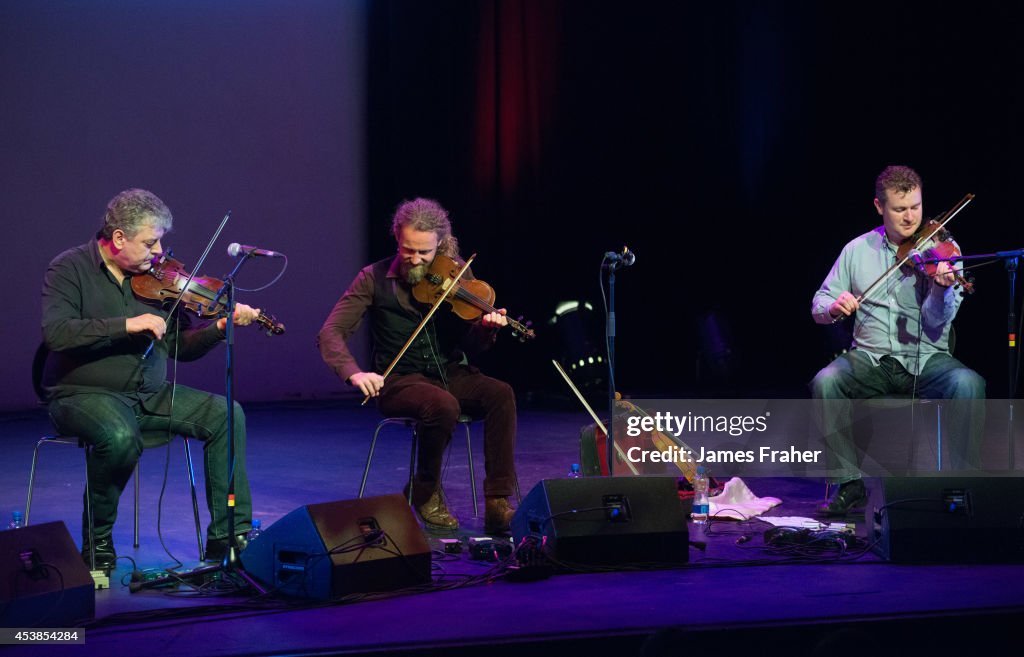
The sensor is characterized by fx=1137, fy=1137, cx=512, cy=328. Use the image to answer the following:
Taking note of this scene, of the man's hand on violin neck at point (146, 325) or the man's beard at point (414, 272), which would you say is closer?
the man's hand on violin neck at point (146, 325)

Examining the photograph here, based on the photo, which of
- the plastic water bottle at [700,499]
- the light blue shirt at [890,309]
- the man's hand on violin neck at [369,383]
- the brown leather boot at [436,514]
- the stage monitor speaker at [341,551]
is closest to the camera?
the stage monitor speaker at [341,551]

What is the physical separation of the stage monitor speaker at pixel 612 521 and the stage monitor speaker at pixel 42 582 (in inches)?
48.7

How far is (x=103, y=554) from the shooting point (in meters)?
3.31

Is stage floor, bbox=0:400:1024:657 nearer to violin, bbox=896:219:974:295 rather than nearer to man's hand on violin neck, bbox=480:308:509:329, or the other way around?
man's hand on violin neck, bbox=480:308:509:329

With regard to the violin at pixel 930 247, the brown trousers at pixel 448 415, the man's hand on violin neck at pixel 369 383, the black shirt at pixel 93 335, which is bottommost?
the brown trousers at pixel 448 415

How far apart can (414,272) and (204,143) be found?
394 cm

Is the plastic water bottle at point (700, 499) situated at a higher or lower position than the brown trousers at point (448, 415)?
lower

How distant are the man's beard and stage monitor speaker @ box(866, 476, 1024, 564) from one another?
1686 mm

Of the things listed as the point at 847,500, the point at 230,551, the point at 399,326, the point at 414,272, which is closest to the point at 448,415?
the point at 399,326

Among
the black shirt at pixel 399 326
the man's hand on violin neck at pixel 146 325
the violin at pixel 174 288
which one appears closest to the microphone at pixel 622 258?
the black shirt at pixel 399 326

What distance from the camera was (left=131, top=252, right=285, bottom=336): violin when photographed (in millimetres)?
3482

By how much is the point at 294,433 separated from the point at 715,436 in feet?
7.88

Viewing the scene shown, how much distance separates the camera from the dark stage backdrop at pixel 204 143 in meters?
6.97

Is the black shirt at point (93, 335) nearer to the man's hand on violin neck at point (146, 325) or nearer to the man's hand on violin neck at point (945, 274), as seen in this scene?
the man's hand on violin neck at point (146, 325)
